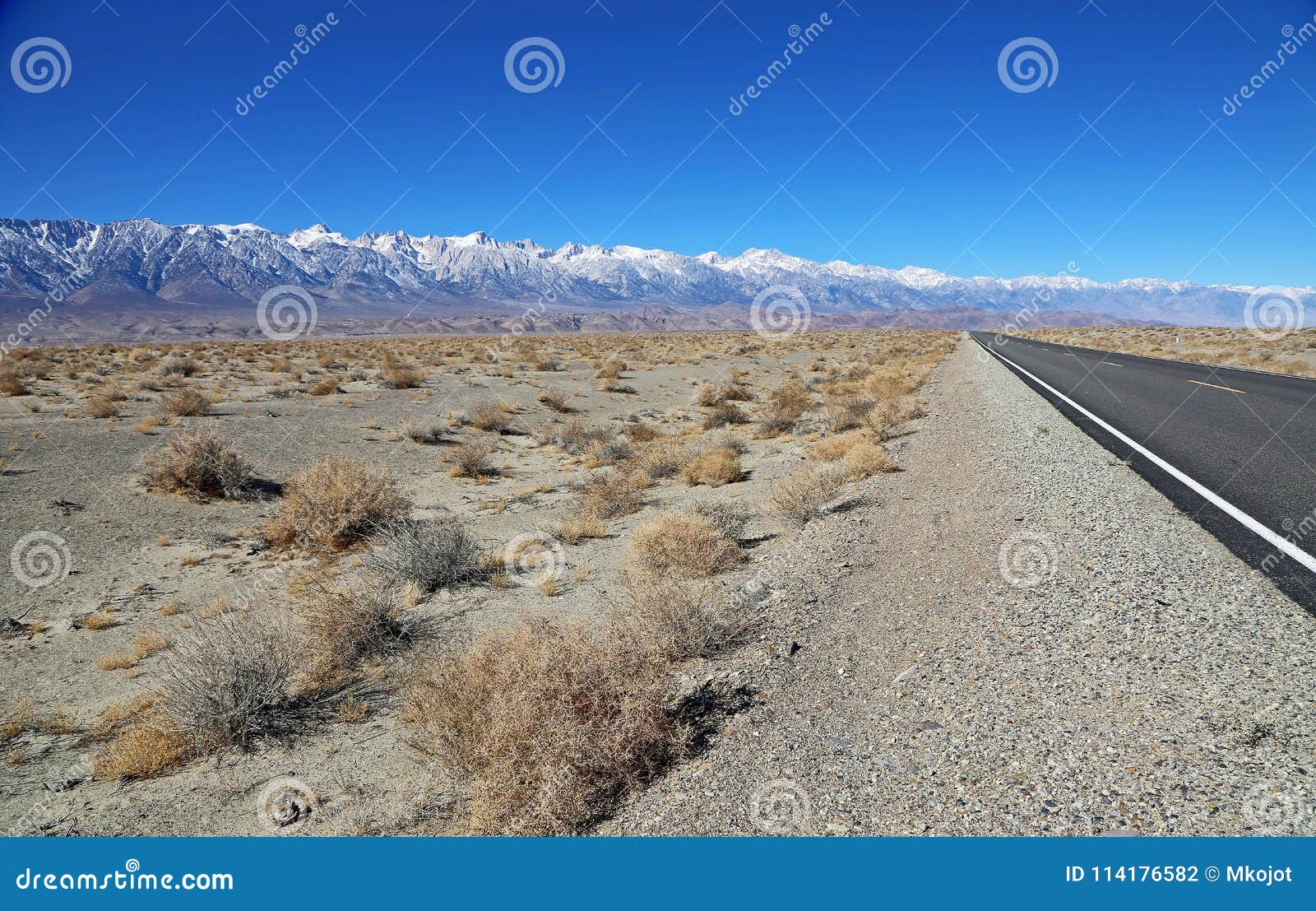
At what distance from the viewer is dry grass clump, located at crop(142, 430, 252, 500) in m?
10.2

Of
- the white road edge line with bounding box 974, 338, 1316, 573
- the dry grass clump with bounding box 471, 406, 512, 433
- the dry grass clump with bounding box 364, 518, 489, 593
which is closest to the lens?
the white road edge line with bounding box 974, 338, 1316, 573

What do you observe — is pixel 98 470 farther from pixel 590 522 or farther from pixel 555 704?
pixel 555 704

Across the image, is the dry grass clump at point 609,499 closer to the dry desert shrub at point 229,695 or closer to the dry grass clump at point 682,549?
the dry grass clump at point 682,549

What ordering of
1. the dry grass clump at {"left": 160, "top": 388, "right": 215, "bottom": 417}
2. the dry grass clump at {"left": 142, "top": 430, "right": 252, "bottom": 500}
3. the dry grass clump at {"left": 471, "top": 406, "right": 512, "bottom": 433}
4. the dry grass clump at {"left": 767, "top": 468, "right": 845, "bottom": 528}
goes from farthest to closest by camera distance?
the dry grass clump at {"left": 471, "top": 406, "right": 512, "bottom": 433} < the dry grass clump at {"left": 160, "top": 388, "right": 215, "bottom": 417} < the dry grass clump at {"left": 142, "top": 430, "right": 252, "bottom": 500} < the dry grass clump at {"left": 767, "top": 468, "right": 845, "bottom": 528}

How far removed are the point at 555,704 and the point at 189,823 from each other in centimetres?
238

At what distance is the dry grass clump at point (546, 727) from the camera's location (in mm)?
3070

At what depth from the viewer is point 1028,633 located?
12.8ft

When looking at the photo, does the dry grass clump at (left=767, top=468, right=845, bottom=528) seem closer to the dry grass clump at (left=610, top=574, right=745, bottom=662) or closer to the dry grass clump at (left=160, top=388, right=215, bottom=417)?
the dry grass clump at (left=610, top=574, right=745, bottom=662)

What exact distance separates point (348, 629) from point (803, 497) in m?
5.05

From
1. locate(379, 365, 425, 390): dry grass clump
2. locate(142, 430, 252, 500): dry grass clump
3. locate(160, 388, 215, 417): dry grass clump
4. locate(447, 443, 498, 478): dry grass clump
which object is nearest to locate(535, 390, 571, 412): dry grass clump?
locate(379, 365, 425, 390): dry grass clump

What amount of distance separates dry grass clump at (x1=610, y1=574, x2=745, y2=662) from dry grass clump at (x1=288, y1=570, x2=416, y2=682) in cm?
218

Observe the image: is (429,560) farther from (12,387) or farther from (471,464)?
(12,387)

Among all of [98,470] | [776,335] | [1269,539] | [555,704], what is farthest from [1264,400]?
[776,335]

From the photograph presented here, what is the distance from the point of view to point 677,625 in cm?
465
